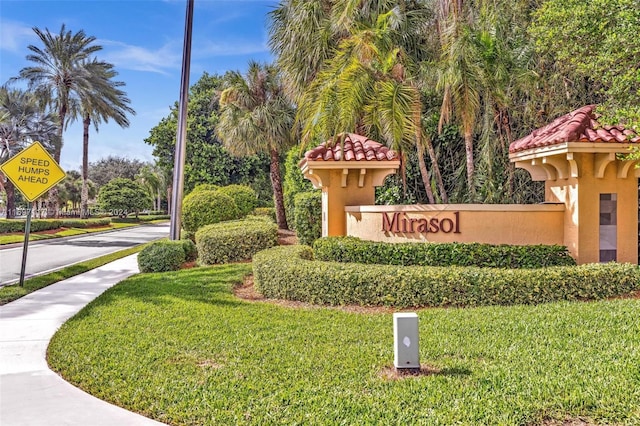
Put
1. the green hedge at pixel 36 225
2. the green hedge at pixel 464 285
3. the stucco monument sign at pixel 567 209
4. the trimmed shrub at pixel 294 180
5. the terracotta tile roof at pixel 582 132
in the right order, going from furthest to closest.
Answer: the green hedge at pixel 36 225 < the trimmed shrub at pixel 294 180 < the stucco monument sign at pixel 567 209 < the terracotta tile roof at pixel 582 132 < the green hedge at pixel 464 285

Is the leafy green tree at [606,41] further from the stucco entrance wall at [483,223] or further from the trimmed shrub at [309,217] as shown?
the trimmed shrub at [309,217]

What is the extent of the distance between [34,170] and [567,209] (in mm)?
12018

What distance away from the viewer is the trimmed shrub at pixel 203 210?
19.9 m

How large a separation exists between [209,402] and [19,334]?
455 centimetres

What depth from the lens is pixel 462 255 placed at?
859 cm

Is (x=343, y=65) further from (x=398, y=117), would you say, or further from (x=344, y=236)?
(x=344, y=236)

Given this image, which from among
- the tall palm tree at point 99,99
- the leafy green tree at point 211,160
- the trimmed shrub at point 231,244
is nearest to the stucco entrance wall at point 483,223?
the trimmed shrub at point 231,244

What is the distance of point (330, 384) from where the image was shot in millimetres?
4457

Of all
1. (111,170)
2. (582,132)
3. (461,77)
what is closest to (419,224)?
(582,132)

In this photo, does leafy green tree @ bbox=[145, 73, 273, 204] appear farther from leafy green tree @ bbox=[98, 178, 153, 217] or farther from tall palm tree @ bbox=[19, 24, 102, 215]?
leafy green tree @ bbox=[98, 178, 153, 217]

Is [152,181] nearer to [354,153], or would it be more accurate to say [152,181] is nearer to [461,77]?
[354,153]

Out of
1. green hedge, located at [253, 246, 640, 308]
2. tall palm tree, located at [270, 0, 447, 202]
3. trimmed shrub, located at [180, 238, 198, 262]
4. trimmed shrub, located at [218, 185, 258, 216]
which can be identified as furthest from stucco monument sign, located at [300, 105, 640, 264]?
trimmed shrub, located at [218, 185, 258, 216]

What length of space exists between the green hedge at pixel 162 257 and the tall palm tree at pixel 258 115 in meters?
9.35

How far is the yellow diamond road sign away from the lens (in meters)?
10.5
